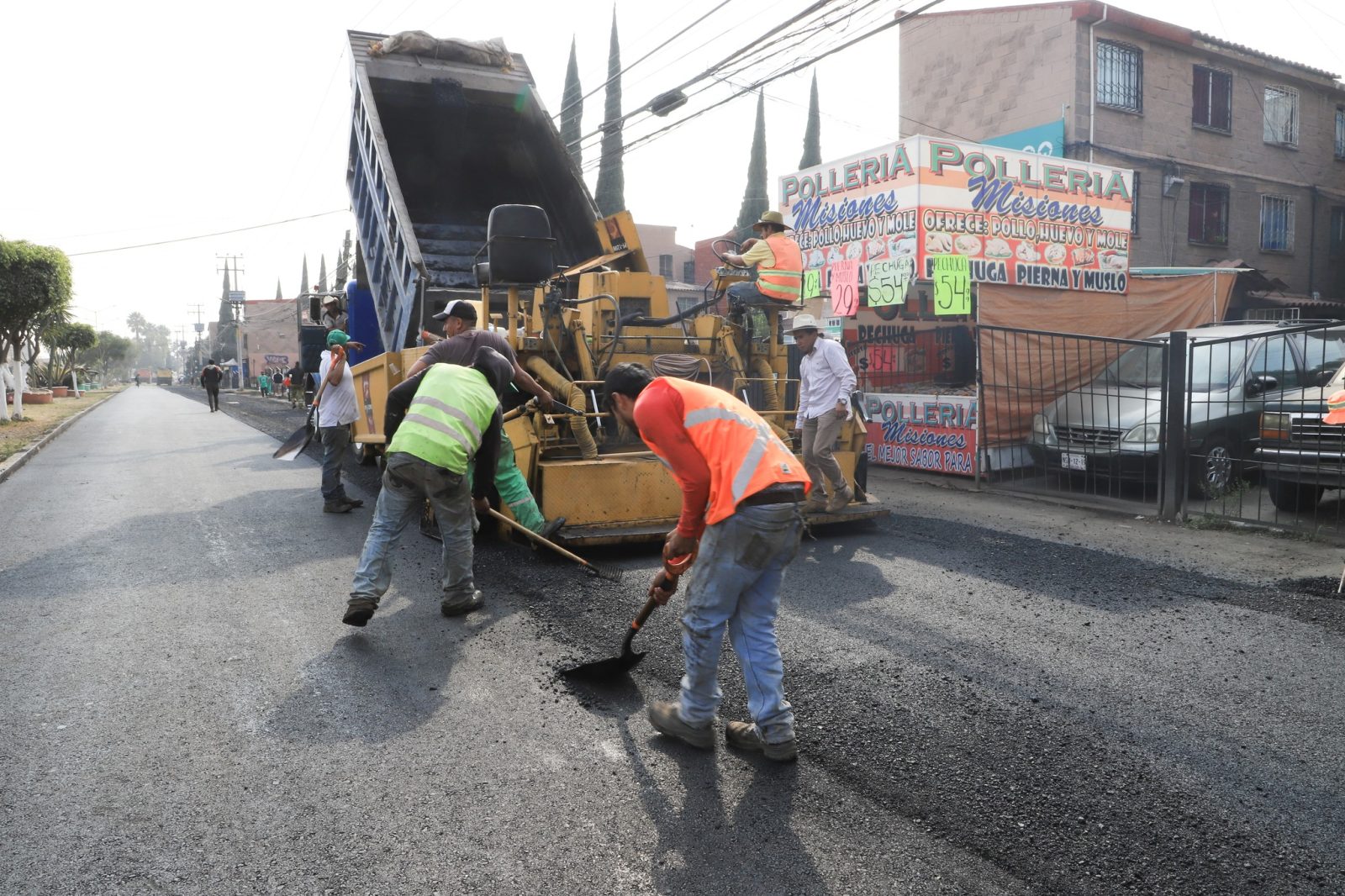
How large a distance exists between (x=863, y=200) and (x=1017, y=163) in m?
1.98

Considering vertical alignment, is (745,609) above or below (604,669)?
above

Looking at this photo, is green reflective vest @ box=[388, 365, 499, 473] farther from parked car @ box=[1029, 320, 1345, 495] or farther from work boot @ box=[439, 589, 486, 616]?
parked car @ box=[1029, 320, 1345, 495]

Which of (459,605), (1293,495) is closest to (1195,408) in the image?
(1293,495)

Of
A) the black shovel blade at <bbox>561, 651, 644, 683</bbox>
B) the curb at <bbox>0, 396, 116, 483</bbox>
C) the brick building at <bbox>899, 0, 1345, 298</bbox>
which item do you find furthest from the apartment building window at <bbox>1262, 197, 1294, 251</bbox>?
the curb at <bbox>0, 396, 116, 483</bbox>

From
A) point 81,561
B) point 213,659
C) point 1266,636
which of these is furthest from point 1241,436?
point 81,561

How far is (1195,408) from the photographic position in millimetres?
8258

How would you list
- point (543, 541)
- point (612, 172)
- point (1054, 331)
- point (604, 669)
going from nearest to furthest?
point (604, 669) < point (543, 541) < point (1054, 331) < point (612, 172)

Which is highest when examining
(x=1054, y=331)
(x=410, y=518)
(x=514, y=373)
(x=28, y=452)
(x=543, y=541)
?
(x=1054, y=331)

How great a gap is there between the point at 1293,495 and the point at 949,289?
4.32m

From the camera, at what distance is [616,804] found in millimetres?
3029

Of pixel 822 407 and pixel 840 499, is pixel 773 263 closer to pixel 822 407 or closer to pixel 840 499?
pixel 822 407

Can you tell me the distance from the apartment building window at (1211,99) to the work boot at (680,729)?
2153 cm

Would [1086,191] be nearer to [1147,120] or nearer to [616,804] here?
[1147,120]

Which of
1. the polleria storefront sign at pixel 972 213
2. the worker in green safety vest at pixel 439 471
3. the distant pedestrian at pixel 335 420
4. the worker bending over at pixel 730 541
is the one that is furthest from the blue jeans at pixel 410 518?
the polleria storefront sign at pixel 972 213
